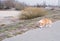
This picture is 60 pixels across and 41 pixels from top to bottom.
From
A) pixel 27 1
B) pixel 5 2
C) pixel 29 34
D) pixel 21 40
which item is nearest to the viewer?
pixel 21 40

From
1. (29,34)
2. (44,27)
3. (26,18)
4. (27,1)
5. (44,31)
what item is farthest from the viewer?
(27,1)

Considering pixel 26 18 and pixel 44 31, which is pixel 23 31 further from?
pixel 26 18

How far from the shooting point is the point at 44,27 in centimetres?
1316

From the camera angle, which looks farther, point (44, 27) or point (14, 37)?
point (44, 27)

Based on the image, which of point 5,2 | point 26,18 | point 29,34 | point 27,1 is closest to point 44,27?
point 29,34

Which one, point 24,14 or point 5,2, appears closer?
point 24,14

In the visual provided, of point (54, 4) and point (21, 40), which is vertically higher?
point (21, 40)

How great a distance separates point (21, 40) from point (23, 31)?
202cm

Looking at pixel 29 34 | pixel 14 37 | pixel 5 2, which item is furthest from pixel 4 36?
pixel 5 2

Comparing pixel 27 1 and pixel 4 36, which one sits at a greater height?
pixel 4 36

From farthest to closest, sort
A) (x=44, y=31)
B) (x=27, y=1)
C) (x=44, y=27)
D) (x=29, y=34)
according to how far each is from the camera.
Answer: (x=27, y=1), (x=44, y=27), (x=44, y=31), (x=29, y=34)

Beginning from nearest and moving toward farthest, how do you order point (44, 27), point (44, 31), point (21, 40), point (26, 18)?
point (21, 40) < point (44, 31) < point (44, 27) < point (26, 18)

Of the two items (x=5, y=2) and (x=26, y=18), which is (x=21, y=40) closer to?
(x=26, y=18)

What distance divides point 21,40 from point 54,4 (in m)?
23.9
